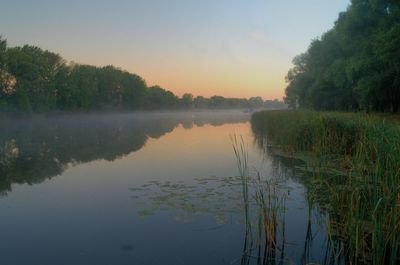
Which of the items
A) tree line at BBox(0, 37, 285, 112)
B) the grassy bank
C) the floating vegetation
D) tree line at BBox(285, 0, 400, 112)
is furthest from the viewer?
tree line at BBox(0, 37, 285, 112)

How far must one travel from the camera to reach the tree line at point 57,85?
5153 cm

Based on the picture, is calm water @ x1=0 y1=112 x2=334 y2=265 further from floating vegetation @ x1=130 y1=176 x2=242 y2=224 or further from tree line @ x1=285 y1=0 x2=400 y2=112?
tree line @ x1=285 y1=0 x2=400 y2=112

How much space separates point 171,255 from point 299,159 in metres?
9.65

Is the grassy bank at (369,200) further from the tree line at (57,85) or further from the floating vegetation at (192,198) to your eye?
the tree line at (57,85)

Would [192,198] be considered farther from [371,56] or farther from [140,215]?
[371,56]

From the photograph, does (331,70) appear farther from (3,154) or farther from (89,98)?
(89,98)

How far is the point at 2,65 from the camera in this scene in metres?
49.0

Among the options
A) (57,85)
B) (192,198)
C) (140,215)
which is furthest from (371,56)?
(57,85)

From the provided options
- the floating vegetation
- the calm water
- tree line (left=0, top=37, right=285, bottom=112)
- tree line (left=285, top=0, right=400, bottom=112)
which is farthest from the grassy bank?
tree line (left=0, top=37, right=285, bottom=112)

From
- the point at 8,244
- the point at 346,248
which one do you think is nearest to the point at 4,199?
the point at 8,244

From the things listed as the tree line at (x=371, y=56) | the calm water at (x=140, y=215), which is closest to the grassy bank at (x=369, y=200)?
the calm water at (x=140, y=215)

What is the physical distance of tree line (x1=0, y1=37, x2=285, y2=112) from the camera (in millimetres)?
51531

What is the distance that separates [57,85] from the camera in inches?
2687

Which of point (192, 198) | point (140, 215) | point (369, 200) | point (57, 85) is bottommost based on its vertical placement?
point (140, 215)
